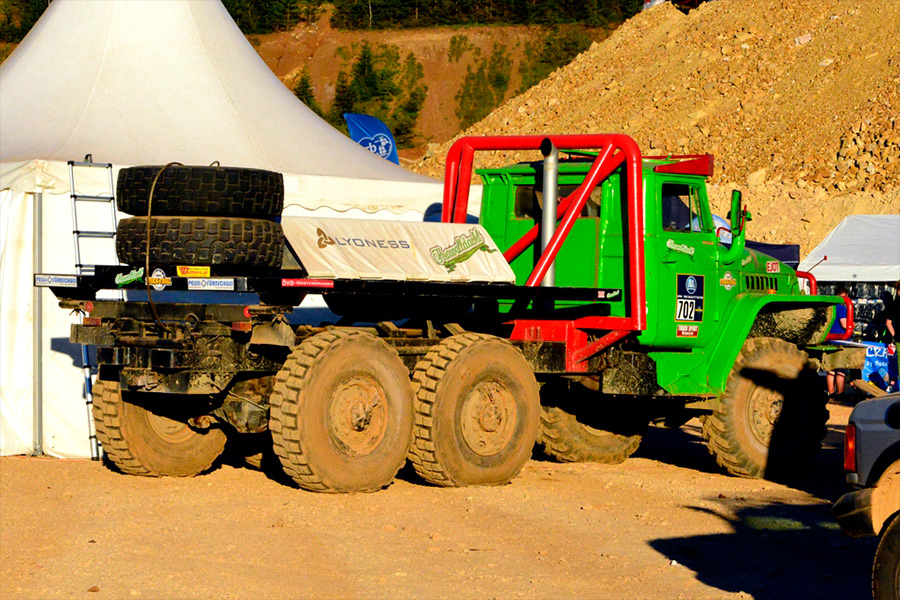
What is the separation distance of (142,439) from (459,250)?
3.32 metres

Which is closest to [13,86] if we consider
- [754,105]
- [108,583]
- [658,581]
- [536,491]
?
[536,491]

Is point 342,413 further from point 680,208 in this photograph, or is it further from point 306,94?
point 306,94

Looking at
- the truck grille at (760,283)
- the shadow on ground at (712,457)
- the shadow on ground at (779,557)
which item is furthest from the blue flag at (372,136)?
the shadow on ground at (779,557)

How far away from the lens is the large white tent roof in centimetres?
1431

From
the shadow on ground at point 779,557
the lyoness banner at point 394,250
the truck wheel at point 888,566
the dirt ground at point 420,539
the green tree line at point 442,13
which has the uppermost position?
the green tree line at point 442,13

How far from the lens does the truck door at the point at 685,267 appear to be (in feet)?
38.7

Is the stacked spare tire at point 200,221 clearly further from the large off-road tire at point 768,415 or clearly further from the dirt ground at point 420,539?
the large off-road tire at point 768,415

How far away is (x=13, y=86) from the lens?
16.0m

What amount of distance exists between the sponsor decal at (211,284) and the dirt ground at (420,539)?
1.76 meters

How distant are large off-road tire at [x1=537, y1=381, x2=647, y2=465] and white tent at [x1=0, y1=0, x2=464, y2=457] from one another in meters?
3.04

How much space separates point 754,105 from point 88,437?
39.5 meters

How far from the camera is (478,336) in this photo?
11.2m

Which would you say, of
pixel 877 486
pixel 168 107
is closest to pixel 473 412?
pixel 877 486

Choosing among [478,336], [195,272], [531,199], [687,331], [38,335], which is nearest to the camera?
[195,272]
